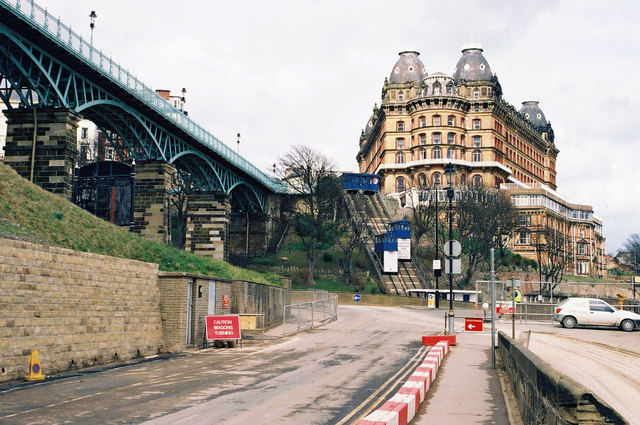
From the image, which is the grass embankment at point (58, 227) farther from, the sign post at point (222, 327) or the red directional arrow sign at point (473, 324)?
the red directional arrow sign at point (473, 324)

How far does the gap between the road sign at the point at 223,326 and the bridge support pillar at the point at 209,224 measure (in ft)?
148

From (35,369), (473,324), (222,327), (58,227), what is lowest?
(35,369)

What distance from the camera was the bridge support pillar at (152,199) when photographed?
2100 inches

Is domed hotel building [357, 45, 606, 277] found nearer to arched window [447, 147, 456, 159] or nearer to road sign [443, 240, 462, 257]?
arched window [447, 147, 456, 159]

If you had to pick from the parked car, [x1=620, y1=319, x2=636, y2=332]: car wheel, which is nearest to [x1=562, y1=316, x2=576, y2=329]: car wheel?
the parked car

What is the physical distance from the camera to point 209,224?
2820 inches

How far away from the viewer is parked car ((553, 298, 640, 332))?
116 ft

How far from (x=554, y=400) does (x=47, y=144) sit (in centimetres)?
3626

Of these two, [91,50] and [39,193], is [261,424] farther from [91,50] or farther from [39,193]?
[91,50]

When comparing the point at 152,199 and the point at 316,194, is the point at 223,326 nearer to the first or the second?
the point at 152,199

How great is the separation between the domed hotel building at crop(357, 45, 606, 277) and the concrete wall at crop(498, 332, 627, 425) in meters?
90.6

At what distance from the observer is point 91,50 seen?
40312mm

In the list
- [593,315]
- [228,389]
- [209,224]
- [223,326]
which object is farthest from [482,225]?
[228,389]

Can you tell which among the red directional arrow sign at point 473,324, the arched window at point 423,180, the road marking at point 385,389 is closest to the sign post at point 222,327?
the road marking at point 385,389
